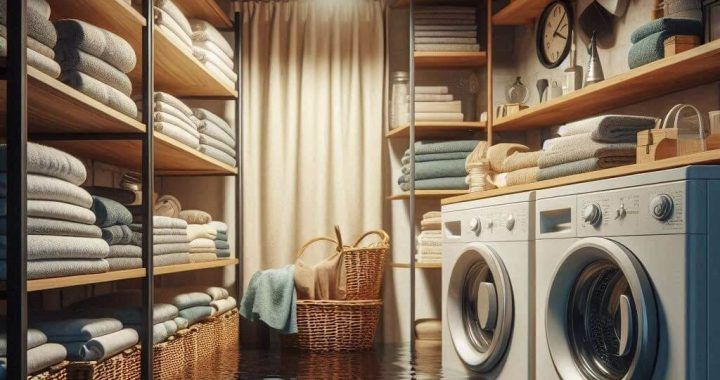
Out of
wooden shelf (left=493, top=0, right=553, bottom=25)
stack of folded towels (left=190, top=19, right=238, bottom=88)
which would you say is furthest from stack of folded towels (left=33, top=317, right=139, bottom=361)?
wooden shelf (left=493, top=0, right=553, bottom=25)

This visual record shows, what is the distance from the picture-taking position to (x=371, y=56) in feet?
16.2

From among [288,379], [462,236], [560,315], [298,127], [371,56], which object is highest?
[371,56]

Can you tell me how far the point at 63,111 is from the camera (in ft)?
8.48

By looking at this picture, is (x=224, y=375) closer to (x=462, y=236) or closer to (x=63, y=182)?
(x=462, y=236)

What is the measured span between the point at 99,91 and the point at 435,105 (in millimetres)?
2373

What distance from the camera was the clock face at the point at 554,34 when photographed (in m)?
4.12

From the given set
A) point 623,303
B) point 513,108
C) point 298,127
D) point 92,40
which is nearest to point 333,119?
point 298,127

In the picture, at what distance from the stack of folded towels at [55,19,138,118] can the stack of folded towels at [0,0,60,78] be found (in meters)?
0.19

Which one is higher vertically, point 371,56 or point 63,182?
point 371,56

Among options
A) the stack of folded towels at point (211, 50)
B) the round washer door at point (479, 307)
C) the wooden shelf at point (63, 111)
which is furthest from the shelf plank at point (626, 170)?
the stack of folded towels at point (211, 50)

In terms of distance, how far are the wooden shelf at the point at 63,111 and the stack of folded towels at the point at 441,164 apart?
1.95 meters

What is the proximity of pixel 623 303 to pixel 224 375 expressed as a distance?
1879 mm

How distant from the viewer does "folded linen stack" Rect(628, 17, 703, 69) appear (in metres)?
2.92

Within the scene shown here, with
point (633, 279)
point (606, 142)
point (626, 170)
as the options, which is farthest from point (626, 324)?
point (606, 142)
